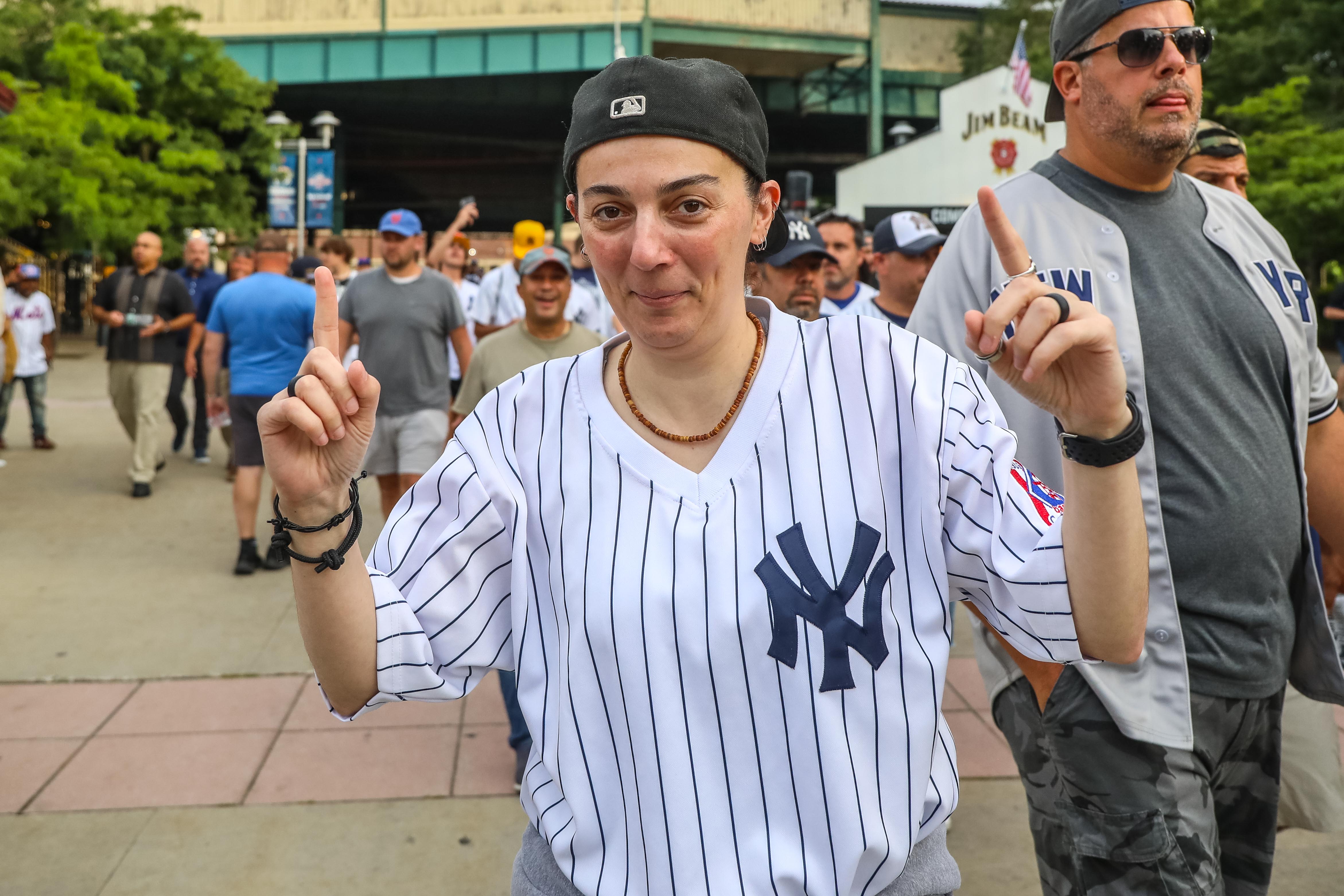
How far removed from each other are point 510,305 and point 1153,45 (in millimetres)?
5635

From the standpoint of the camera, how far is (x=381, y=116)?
32219mm

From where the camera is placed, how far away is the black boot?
7211 millimetres

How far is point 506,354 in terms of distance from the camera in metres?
5.05

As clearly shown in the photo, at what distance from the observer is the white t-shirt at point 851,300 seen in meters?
6.01

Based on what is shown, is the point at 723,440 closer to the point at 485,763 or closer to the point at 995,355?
the point at 995,355

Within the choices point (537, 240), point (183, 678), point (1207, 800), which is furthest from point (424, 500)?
point (537, 240)

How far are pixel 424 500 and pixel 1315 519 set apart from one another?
6.64 ft

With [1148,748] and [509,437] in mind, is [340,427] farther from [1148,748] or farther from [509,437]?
[1148,748]

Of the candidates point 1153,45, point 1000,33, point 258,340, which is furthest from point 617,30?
point 1153,45

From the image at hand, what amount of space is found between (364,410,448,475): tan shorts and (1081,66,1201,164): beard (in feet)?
14.0

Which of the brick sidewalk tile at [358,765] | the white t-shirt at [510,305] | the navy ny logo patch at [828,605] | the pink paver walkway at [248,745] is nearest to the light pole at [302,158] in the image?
the white t-shirt at [510,305]

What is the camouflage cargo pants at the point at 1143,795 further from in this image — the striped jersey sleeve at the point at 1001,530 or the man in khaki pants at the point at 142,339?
the man in khaki pants at the point at 142,339

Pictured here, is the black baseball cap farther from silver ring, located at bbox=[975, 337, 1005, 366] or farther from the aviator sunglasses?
the aviator sunglasses

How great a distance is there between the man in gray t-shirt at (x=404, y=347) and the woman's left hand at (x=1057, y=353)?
15.5 ft
